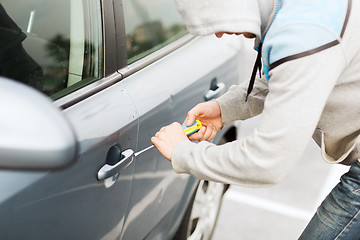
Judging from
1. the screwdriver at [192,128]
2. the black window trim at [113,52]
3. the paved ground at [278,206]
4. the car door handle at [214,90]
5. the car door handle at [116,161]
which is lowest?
the paved ground at [278,206]

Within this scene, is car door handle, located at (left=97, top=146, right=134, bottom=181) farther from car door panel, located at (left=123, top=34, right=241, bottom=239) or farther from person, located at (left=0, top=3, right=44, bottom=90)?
person, located at (left=0, top=3, right=44, bottom=90)

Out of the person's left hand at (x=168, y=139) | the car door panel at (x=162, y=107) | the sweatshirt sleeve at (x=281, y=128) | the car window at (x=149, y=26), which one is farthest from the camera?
the car window at (x=149, y=26)

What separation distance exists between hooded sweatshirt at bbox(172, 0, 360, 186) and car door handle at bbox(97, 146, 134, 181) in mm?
247

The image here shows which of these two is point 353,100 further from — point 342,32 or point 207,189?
point 207,189

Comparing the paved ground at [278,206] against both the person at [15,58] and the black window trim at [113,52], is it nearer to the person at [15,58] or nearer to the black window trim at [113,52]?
the black window trim at [113,52]

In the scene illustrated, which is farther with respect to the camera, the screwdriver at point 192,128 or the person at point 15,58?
the screwdriver at point 192,128

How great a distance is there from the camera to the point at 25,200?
142 centimetres

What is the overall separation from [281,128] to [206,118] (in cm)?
65

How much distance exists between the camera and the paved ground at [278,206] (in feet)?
11.2

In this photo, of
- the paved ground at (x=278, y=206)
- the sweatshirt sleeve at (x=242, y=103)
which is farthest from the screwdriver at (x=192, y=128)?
the paved ground at (x=278, y=206)

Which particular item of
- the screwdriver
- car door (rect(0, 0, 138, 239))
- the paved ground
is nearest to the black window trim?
car door (rect(0, 0, 138, 239))

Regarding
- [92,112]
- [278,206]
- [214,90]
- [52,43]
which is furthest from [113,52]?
[278,206]

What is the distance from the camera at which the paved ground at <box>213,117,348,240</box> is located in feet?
11.2

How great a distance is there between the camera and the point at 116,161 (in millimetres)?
1774
